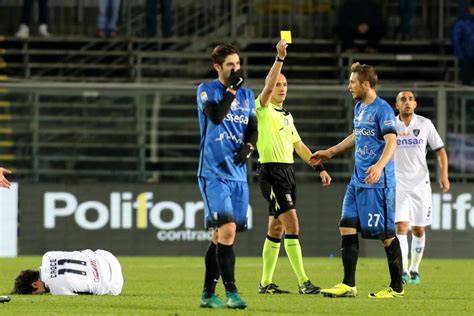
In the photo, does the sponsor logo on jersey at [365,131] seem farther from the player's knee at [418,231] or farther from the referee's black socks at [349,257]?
the player's knee at [418,231]

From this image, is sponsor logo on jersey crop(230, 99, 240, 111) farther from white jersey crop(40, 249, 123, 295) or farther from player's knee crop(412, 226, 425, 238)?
player's knee crop(412, 226, 425, 238)

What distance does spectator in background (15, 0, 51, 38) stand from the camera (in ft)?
88.5

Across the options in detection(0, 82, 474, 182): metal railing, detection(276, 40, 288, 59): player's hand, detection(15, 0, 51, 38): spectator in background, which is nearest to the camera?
detection(276, 40, 288, 59): player's hand

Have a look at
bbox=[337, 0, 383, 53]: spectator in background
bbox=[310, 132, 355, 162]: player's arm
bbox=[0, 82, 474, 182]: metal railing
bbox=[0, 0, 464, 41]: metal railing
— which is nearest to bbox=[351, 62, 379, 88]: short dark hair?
bbox=[310, 132, 355, 162]: player's arm

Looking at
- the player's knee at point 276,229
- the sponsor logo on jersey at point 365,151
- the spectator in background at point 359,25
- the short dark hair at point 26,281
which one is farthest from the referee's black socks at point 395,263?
the spectator in background at point 359,25

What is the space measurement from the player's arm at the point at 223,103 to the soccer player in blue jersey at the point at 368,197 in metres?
2.02

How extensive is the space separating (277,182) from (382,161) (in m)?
1.85

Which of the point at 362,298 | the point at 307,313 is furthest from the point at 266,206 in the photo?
the point at 307,313

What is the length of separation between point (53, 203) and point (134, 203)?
1.30 m

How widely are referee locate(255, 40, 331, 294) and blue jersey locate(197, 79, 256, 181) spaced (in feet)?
7.58

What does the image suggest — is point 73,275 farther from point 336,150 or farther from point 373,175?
point 373,175

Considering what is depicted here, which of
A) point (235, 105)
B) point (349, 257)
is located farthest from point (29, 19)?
point (235, 105)

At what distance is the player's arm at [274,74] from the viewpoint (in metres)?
12.5

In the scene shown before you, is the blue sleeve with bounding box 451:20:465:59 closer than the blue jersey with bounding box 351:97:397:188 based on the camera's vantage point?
No
